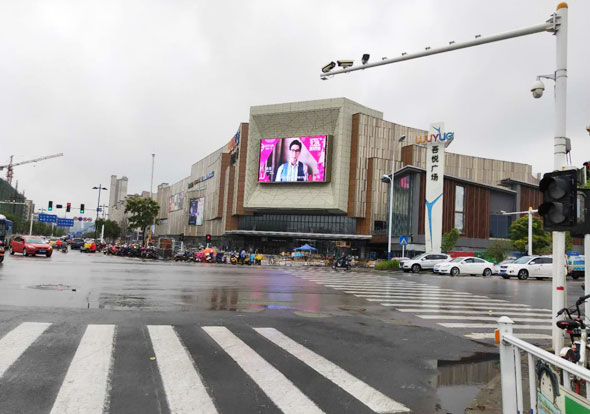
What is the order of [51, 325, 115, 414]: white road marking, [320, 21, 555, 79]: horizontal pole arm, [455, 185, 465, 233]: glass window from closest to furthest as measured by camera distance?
[51, 325, 115, 414]: white road marking, [320, 21, 555, 79]: horizontal pole arm, [455, 185, 465, 233]: glass window

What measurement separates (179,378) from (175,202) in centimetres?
12299

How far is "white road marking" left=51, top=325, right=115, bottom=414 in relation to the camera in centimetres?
432

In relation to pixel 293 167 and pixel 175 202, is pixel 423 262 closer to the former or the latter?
pixel 293 167

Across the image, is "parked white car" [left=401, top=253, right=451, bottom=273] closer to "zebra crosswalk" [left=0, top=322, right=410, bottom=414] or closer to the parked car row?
the parked car row

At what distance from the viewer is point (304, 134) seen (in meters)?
75.1

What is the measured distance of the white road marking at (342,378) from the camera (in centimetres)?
475

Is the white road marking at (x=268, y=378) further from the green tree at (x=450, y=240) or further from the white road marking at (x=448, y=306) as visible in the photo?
the green tree at (x=450, y=240)

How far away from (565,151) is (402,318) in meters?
5.33

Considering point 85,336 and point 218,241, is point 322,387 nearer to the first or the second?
point 85,336

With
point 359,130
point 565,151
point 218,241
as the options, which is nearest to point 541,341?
point 565,151

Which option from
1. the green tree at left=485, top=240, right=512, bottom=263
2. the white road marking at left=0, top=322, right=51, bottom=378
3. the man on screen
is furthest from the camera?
the man on screen

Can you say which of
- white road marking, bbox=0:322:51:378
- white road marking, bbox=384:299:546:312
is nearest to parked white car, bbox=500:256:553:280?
white road marking, bbox=384:299:546:312

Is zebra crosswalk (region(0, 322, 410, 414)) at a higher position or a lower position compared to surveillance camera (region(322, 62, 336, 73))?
lower

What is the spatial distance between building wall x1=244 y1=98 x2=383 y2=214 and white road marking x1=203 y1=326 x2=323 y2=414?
63761mm
